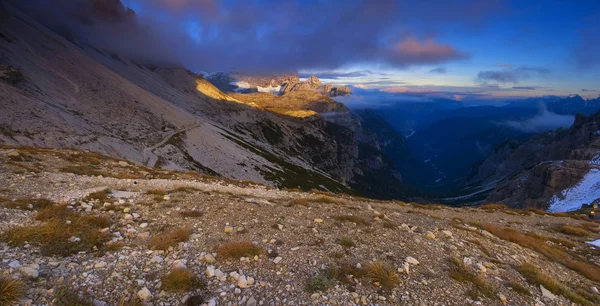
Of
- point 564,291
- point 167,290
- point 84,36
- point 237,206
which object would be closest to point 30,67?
point 237,206

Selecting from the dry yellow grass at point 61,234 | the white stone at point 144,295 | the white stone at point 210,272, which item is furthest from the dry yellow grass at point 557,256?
the dry yellow grass at point 61,234

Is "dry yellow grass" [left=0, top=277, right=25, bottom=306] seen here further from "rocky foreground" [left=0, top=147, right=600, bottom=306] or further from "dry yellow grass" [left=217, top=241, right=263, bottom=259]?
"dry yellow grass" [left=217, top=241, right=263, bottom=259]

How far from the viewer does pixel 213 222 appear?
44.7ft

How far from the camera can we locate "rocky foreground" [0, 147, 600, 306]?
8234mm

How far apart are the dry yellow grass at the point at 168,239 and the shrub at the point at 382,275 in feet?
22.8

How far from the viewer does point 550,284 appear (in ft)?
34.8

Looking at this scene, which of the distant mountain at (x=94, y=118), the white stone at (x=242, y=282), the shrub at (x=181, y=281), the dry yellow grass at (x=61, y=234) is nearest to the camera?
the shrub at (x=181, y=281)

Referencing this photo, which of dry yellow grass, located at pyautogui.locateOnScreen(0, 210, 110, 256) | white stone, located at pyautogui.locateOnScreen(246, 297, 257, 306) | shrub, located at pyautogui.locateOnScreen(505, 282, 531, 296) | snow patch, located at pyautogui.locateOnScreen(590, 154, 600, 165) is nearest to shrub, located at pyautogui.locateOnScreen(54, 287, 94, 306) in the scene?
dry yellow grass, located at pyautogui.locateOnScreen(0, 210, 110, 256)

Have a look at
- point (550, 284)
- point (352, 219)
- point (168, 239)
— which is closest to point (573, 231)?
point (550, 284)

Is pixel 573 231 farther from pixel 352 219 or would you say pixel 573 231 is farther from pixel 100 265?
pixel 100 265

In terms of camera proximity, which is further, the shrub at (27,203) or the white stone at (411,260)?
the shrub at (27,203)

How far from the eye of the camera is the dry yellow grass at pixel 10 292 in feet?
21.1

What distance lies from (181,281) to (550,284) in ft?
41.8

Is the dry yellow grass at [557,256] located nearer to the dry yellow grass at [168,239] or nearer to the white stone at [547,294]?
the white stone at [547,294]
